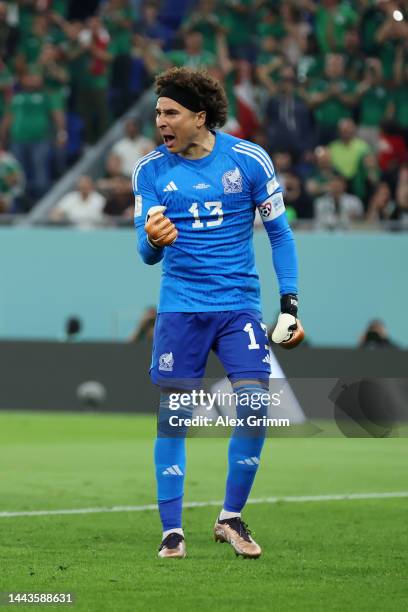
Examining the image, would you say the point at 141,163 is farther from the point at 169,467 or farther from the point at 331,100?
the point at 331,100

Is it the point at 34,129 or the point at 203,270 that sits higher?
the point at 203,270

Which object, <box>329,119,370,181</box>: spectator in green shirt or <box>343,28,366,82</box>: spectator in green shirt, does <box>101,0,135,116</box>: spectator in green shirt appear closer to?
<box>343,28,366,82</box>: spectator in green shirt

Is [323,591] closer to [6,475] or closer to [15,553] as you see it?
[15,553]

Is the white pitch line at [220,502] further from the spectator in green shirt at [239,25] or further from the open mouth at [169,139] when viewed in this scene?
the spectator in green shirt at [239,25]

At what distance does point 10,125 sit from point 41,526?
46.5ft

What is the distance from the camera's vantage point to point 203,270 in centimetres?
768

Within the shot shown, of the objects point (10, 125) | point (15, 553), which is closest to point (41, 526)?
point (15, 553)

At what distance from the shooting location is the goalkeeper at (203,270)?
301 inches

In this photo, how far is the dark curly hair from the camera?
7.71 metres

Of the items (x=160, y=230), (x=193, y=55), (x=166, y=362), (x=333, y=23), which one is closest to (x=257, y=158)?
(x=160, y=230)

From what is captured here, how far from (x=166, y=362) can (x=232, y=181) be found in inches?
39.2

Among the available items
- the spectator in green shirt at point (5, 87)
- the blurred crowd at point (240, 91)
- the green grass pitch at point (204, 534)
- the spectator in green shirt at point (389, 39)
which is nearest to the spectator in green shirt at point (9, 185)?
the blurred crowd at point (240, 91)

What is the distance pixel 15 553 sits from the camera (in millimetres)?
7590

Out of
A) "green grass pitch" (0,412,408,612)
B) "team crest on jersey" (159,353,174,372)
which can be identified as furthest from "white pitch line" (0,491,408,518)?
"team crest on jersey" (159,353,174,372)
